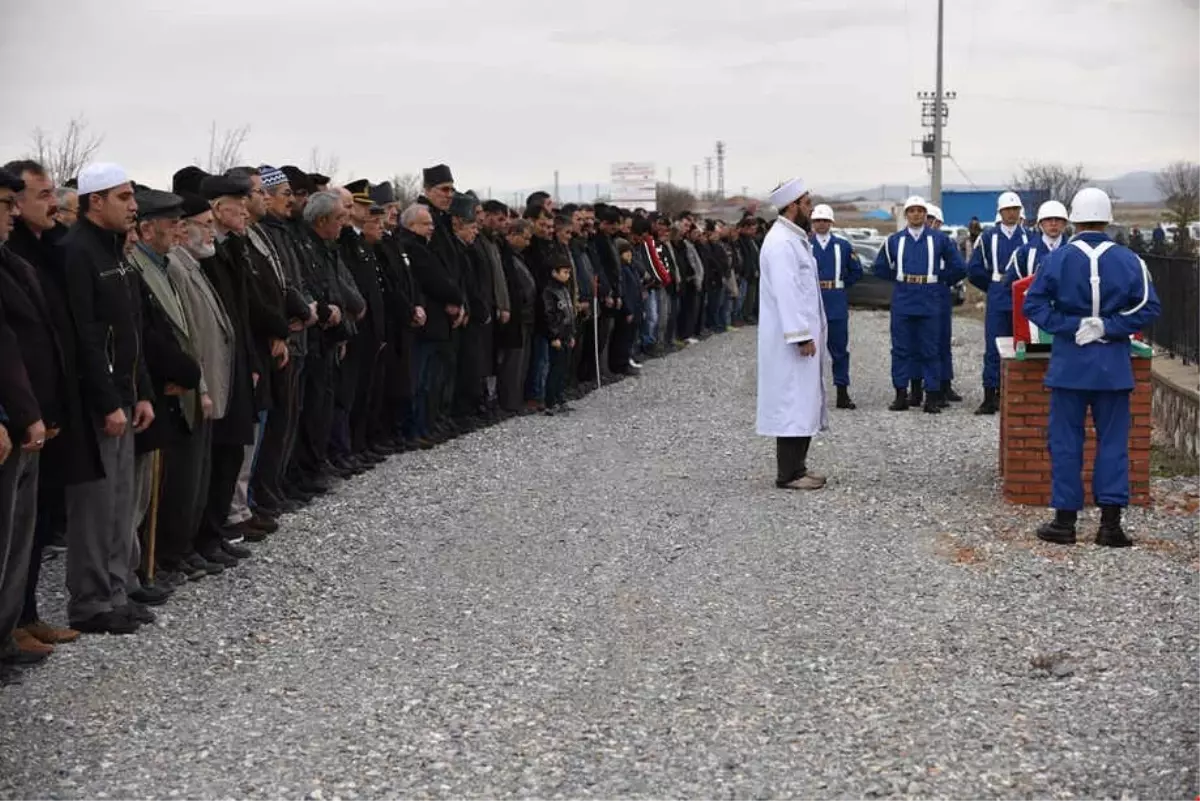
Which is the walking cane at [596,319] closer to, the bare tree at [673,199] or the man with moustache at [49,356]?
the man with moustache at [49,356]

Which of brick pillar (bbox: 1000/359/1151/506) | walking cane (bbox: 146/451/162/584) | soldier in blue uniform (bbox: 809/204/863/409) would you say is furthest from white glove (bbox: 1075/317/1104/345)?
soldier in blue uniform (bbox: 809/204/863/409)

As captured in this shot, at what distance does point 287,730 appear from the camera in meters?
6.27

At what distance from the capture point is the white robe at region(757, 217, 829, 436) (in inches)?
470

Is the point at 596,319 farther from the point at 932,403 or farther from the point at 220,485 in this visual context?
the point at 220,485

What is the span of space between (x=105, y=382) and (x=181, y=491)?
145cm

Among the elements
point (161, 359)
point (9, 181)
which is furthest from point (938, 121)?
point (9, 181)

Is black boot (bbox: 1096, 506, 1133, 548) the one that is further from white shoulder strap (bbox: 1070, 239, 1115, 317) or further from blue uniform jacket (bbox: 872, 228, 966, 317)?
blue uniform jacket (bbox: 872, 228, 966, 317)

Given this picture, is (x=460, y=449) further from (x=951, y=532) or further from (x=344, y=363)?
(x=951, y=532)

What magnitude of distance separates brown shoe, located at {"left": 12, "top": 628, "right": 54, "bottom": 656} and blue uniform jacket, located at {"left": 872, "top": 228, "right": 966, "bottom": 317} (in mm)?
11033

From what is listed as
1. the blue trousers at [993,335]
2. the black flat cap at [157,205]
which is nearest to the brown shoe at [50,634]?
the black flat cap at [157,205]

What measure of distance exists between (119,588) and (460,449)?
6211mm

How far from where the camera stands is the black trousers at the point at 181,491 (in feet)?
28.8

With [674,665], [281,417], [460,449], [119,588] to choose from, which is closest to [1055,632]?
[674,665]

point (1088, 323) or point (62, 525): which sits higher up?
point (1088, 323)
